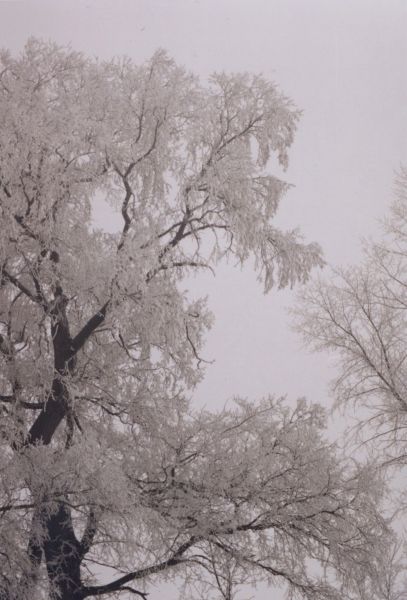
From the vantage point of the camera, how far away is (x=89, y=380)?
859 centimetres

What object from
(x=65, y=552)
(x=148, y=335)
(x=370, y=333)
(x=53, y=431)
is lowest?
(x=65, y=552)

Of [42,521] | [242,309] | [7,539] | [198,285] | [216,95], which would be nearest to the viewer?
[7,539]

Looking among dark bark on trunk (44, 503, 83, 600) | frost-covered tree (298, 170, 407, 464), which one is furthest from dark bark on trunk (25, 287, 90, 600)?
frost-covered tree (298, 170, 407, 464)

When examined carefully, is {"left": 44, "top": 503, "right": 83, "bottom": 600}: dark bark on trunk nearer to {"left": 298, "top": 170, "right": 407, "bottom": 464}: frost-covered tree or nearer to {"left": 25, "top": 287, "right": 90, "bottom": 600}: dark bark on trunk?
{"left": 25, "top": 287, "right": 90, "bottom": 600}: dark bark on trunk

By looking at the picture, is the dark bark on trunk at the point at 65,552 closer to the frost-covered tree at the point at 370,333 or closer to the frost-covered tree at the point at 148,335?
the frost-covered tree at the point at 148,335

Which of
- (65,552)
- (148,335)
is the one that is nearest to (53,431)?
(65,552)

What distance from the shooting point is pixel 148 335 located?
23.6ft

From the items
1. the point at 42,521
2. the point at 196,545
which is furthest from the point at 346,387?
the point at 42,521

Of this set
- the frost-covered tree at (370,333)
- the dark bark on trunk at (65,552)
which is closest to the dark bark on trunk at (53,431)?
the dark bark on trunk at (65,552)

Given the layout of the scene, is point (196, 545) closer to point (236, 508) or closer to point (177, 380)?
point (236, 508)

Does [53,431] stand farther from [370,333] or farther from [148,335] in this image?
[370,333]

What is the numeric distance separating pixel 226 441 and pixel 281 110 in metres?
3.53

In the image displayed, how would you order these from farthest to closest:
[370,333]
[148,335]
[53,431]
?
[370,333] → [53,431] → [148,335]

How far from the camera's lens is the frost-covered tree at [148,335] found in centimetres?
684
